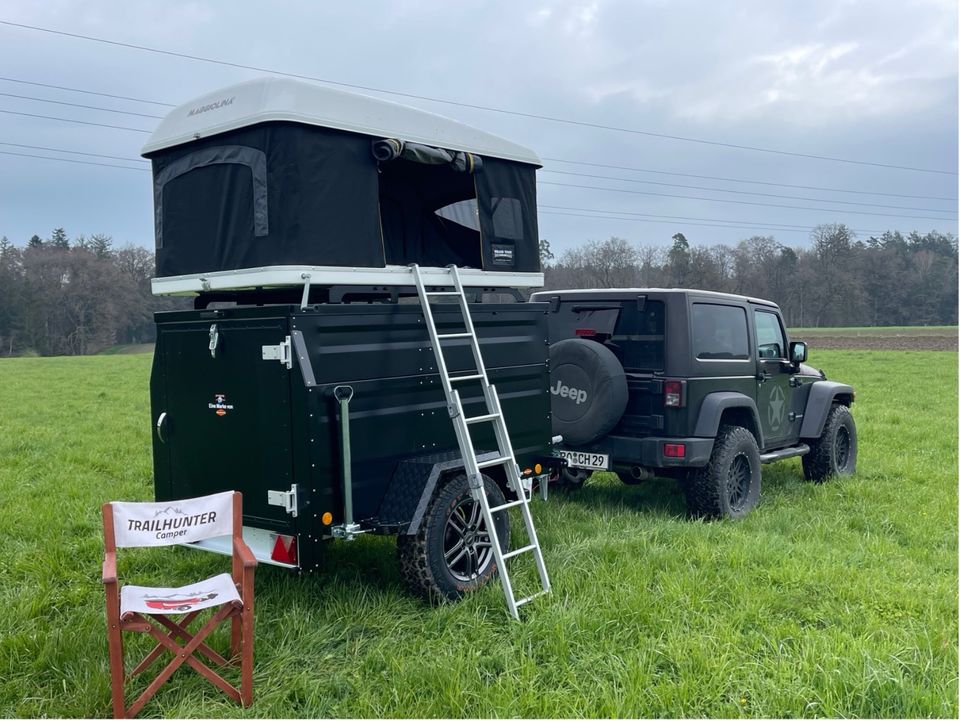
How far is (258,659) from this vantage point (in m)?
3.98

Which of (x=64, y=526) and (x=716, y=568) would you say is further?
(x=64, y=526)

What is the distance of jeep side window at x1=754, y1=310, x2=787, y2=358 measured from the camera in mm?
7594

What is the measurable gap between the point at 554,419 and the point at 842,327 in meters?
56.2

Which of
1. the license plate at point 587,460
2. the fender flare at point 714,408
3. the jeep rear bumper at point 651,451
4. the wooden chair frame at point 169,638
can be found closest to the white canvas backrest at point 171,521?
the wooden chair frame at point 169,638

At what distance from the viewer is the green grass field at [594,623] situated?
353 centimetres

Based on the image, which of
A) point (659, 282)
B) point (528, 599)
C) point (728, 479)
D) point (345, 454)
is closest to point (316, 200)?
point (345, 454)

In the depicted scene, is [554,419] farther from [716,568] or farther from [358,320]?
A: [358,320]

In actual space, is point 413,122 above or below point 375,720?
above

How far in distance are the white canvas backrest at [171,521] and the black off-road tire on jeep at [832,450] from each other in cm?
636

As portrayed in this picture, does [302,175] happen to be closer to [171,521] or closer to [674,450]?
[171,521]

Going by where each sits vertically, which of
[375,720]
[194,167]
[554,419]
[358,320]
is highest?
[194,167]

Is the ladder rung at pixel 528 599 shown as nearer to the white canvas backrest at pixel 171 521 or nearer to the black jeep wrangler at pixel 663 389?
the white canvas backrest at pixel 171 521

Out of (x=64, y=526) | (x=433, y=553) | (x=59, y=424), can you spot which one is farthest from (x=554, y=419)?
(x=59, y=424)

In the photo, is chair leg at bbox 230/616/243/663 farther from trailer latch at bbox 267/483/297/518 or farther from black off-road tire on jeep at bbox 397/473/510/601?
black off-road tire on jeep at bbox 397/473/510/601
